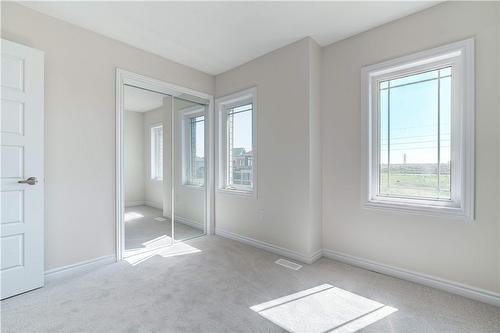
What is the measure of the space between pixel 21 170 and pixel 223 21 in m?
2.43

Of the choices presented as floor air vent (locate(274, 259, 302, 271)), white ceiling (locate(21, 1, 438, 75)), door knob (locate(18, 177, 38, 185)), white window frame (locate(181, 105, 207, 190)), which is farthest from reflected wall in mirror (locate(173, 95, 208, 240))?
door knob (locate(18, 177, 38, 185))

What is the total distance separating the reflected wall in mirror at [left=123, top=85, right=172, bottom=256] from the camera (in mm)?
3043

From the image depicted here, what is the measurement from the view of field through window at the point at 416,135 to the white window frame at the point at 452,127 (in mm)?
54

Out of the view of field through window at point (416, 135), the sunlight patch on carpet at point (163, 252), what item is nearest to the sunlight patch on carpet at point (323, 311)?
the view of field through window at point (416, 135)

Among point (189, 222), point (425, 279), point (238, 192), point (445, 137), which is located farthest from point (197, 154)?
point (425, 279)

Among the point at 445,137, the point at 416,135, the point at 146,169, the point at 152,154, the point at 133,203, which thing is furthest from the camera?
the point at 152,154

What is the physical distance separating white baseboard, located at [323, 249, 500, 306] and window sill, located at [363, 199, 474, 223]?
0.61 m

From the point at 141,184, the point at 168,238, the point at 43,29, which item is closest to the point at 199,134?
the point at 141,184

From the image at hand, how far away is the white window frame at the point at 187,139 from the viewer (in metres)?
3.74

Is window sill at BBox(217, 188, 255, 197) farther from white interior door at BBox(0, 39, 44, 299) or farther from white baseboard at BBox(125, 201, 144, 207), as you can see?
white interior door at BBox(0, 39, 44, 299)

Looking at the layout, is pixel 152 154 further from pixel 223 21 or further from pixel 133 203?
pixel 223 21

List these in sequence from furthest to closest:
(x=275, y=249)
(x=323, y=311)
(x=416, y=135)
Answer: (x=275, y=249) < (x=416, y=135) < (x=323, y=311)

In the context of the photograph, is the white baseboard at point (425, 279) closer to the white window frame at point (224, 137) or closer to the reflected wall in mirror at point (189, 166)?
the white window frame at point (224, 137)

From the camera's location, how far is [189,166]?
3.85 m
